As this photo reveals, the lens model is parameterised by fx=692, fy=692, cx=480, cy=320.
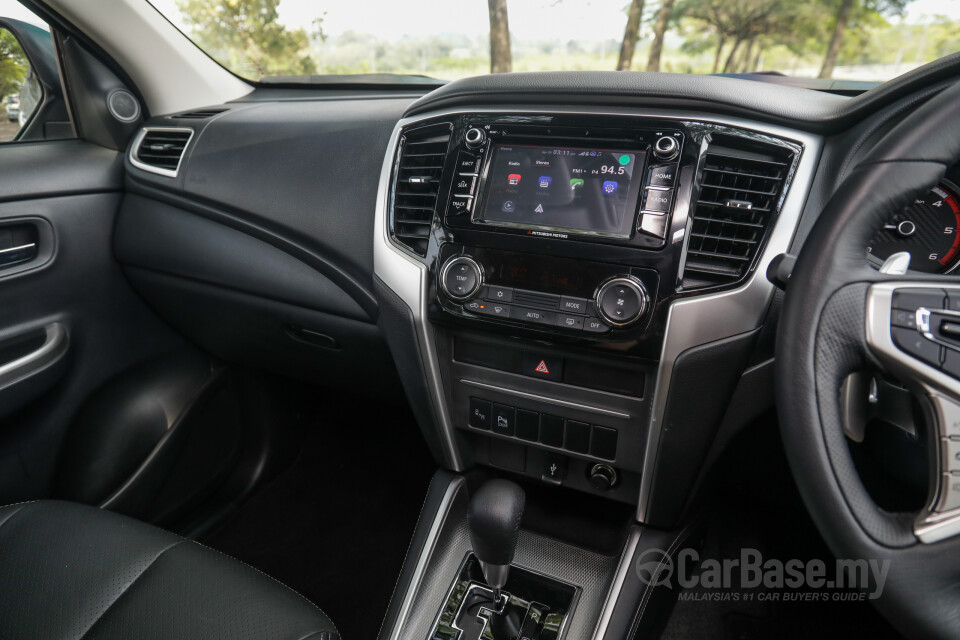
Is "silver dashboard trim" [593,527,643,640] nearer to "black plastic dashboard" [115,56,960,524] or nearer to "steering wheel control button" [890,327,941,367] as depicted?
"black plastic dashboard" [115,56,960,524]

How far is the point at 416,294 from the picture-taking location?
1211 mm

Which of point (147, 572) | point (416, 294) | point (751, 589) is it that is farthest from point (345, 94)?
point (751, 589)

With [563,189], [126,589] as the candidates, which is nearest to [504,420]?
[563,189]

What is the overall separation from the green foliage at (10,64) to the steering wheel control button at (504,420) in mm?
1464

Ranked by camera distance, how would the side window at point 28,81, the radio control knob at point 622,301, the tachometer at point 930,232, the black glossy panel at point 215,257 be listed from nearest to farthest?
the tachometer at point 930,232 < the radio control knob at point 622,301 < the black glossy panel at point 215,257 < the side window at point 28,81

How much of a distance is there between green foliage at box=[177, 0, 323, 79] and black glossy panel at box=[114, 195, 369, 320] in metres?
0.50

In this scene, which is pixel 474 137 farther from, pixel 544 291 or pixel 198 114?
pixel 198 114

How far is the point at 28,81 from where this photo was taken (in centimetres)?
176

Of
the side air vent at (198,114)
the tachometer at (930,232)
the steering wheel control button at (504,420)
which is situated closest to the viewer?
the tachometer at (930,232)

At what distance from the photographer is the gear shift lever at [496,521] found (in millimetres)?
1120

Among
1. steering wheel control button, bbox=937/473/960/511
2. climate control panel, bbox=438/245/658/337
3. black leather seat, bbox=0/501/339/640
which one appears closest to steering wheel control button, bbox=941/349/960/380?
steering wheel control button, bbox=937/473/960/511

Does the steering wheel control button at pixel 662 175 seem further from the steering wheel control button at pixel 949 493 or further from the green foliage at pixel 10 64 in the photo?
the green foliage at pixel 10 64

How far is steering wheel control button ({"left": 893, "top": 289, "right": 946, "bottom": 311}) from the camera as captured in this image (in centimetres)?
74

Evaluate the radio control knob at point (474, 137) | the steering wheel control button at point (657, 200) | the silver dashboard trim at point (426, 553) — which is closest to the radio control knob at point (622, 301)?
the steering wheel control button at point (657, 200)
